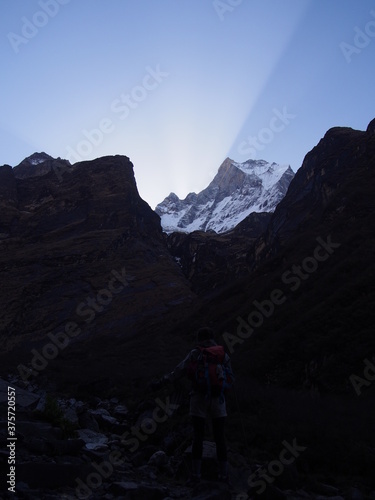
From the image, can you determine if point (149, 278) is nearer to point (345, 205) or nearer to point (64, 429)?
point (345, 205)

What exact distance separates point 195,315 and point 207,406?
39.0m

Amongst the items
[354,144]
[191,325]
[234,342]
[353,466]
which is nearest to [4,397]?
[353,466]

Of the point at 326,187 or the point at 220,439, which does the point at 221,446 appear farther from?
the point at 326,187

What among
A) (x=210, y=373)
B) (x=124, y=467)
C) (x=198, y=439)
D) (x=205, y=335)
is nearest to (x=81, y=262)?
(x=124, y=467)

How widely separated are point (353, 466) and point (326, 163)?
187ft

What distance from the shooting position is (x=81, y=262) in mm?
62312

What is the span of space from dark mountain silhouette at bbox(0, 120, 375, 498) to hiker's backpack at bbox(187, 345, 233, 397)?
943mm

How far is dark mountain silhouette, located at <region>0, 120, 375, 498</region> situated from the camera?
7766mm

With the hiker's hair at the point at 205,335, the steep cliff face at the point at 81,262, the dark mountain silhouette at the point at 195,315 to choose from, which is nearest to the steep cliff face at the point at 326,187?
the dark mountain silhouette at the point at 195,315

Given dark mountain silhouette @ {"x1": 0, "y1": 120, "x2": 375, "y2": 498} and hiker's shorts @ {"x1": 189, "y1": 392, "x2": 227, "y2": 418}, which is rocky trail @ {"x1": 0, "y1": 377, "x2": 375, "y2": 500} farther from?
hiker's shorts @ {"x1": 189, "y1": 392, "x2": 227, "y2": 418}

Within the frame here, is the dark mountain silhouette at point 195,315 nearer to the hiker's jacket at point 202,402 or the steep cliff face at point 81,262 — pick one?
the steep cliff face at point 81,262

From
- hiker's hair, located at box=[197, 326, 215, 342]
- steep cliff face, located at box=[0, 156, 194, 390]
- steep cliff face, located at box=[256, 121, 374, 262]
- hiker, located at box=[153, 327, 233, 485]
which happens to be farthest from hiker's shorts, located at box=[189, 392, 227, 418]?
steep cliff face, located at box=[256, 121, 374, 262]

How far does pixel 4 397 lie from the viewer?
8.91 m

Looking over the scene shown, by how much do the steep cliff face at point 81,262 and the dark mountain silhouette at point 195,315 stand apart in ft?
0.83
